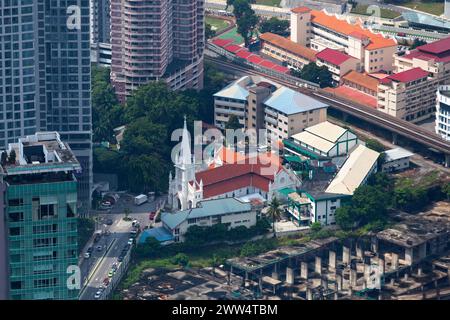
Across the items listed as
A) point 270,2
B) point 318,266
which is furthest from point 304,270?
point 270,2

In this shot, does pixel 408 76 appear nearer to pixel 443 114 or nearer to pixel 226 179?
pixel 443 114

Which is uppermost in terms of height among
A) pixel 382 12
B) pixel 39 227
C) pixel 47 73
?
pixel 39 227

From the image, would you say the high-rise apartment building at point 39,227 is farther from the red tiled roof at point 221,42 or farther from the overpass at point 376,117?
the red tiled roof at point 221,42

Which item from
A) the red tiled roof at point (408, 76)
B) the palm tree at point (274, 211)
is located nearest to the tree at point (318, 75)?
the red tiled roof at point (408, 76)

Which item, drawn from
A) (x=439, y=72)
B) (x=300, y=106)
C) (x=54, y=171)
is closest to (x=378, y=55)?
(x=439, y=72)

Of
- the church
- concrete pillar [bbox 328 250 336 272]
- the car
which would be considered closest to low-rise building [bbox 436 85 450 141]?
the church

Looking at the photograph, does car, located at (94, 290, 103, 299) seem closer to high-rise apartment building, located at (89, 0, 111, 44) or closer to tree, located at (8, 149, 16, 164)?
tree, located at (8, 149, 16, 164)
